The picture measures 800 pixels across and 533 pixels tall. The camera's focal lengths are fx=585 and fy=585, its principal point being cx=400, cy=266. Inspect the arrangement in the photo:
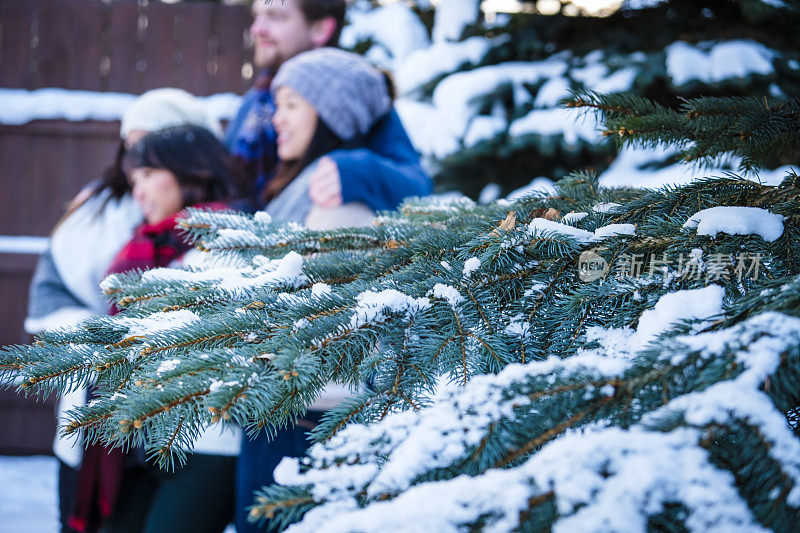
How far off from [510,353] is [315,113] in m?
1.54

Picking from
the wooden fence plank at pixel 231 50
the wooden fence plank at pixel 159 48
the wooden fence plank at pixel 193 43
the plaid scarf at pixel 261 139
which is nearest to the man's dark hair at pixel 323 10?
the plaid scarf at pixel 261 139

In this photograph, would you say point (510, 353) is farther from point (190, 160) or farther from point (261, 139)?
point (261, 139)

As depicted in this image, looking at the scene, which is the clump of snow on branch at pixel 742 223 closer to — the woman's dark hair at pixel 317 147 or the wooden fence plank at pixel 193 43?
the woman's dark hair at pixel 317 147

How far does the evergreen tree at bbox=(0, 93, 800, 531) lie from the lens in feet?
1.63

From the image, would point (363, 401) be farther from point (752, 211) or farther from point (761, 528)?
point (752, 211)

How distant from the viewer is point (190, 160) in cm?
220

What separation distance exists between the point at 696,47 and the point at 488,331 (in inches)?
112

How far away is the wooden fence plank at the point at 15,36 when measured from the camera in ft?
13.6

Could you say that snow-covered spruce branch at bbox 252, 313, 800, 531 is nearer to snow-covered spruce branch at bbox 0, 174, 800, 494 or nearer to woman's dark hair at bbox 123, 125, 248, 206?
snow-covered spruce branch at bbox 0, 174, 800, 494

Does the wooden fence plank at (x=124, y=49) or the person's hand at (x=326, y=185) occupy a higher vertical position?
the wooden fence plank at (x=124, y=49)

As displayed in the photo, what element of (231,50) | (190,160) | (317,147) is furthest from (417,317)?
(231,50)

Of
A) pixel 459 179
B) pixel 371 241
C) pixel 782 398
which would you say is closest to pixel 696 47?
pixel 459 179

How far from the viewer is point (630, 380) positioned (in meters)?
0.58

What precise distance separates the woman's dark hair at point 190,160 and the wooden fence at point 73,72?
2256 mm
